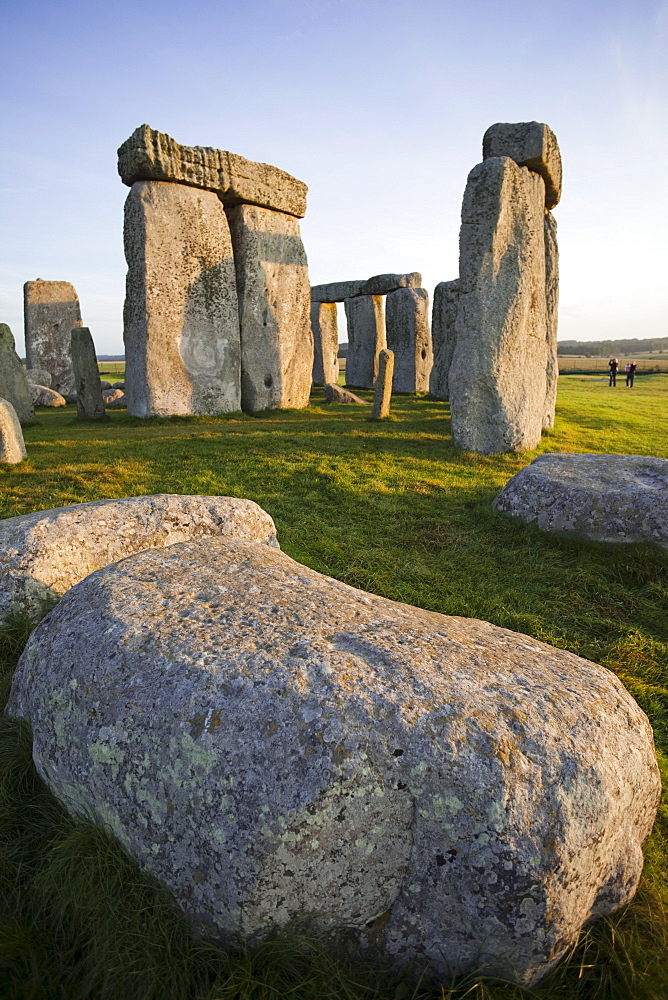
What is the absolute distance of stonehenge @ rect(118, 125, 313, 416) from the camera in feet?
31.9

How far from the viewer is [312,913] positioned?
1428 mm

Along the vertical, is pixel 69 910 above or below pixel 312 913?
below

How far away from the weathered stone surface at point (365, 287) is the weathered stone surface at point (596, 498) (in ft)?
43.8

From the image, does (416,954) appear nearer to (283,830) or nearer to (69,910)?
(283,830)

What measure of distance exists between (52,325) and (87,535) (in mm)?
16494

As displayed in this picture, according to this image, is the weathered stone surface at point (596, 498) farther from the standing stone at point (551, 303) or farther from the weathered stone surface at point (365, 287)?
the weathered stone surface at point (365, 287)

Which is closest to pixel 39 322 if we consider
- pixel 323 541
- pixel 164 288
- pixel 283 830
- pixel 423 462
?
pixel 164 288

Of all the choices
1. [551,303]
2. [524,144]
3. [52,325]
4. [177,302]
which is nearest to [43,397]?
[52,325]

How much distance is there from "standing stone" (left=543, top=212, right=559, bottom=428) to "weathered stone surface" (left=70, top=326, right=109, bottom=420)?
24.7 ft

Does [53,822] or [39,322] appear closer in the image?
[53,822]

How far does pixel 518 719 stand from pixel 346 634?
1.81 feet

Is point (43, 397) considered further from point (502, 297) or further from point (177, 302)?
point (502, 297)

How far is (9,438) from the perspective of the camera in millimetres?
6523

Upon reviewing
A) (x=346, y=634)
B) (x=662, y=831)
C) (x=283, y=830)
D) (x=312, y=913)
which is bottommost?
(x=662, y=831)
